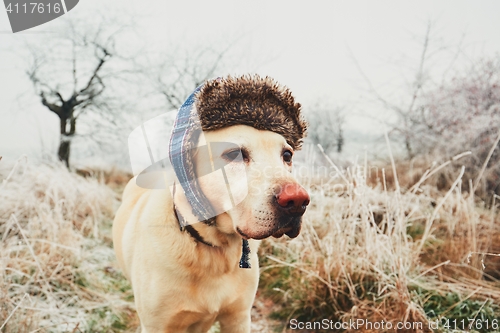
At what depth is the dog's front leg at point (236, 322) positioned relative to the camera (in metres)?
1.62

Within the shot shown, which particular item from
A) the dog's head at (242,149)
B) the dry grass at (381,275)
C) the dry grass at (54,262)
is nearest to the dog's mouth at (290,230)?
the dog's head at (242,149)

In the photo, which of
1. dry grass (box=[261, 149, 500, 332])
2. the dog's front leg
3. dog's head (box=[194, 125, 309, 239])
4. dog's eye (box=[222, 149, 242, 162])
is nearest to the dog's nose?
dog's head (box=[194, 125, 309, 239])

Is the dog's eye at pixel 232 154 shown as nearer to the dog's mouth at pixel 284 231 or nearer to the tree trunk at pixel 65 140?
the dog's mouth at pixel 284 231

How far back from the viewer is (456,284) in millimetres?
2316

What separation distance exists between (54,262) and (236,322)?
1.64 metres

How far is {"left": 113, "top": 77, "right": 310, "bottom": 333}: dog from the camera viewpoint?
1.18 m

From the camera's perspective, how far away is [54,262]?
2.62m

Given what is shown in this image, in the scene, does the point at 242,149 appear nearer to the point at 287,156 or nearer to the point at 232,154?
the point at 232,154

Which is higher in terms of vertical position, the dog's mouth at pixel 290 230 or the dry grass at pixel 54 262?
the dog's mouth at pixel 290 230

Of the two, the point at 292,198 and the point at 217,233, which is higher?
the point at 292,198

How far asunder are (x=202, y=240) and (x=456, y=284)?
1.74 metres

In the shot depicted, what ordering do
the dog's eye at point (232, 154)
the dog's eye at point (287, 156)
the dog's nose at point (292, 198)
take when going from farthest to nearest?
the dog's eye at point (287, 156) < the dog's eye at point (232, 154) < the dog's nose at point (292, 198)

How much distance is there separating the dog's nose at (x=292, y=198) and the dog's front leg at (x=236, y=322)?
0.72 metres

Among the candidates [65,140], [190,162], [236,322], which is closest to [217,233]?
[190,162]
